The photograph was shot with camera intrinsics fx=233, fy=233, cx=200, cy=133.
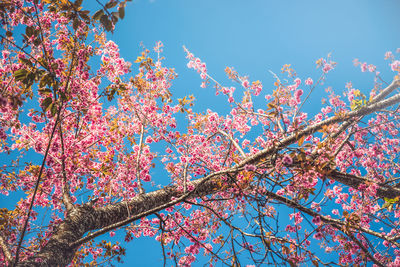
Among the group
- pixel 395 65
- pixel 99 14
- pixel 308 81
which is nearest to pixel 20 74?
pixel 99 14

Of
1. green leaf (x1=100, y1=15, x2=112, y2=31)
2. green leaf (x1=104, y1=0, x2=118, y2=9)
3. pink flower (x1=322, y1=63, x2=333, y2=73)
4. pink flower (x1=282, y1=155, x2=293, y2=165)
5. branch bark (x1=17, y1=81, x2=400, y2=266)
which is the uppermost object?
pink flower (x1=322, y1=63, x2=333, y2=73)

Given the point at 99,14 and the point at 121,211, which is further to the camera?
the point at 121,211

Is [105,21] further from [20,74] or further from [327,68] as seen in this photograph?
[327,68]

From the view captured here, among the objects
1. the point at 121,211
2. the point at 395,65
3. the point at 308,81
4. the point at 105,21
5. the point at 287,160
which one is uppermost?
the point at 308,81

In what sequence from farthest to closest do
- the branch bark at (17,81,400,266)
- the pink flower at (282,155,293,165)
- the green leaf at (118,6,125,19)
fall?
the branch bark at (17,81,400,266), the pink flower at (282,155,293,165), the green leaf at (118,6,125,19)

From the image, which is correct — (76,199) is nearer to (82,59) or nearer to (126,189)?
(126,189)

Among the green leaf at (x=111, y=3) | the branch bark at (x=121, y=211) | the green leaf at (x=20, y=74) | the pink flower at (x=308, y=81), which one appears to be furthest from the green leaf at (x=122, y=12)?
the pink flower at (x=308, y=81)

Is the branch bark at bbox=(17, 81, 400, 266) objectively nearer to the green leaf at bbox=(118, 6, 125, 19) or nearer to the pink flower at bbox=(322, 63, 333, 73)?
the pink flower at bbox=(322, 63, 333, 73)

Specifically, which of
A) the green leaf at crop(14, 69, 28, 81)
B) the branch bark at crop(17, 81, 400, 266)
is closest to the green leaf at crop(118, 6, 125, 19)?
the green leaf at crop(14, 69, 28, 81)

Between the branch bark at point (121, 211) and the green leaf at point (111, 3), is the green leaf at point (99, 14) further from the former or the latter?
the branch bark at point (121, 211)

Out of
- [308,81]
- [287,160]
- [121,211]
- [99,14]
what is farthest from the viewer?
[308,81]

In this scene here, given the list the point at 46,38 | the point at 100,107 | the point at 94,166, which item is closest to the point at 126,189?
the point at 94,166

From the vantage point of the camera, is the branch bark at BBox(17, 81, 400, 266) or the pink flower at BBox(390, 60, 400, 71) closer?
the branch bark at BBox(17, 81, 400, 266)

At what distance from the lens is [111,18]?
188 cm
